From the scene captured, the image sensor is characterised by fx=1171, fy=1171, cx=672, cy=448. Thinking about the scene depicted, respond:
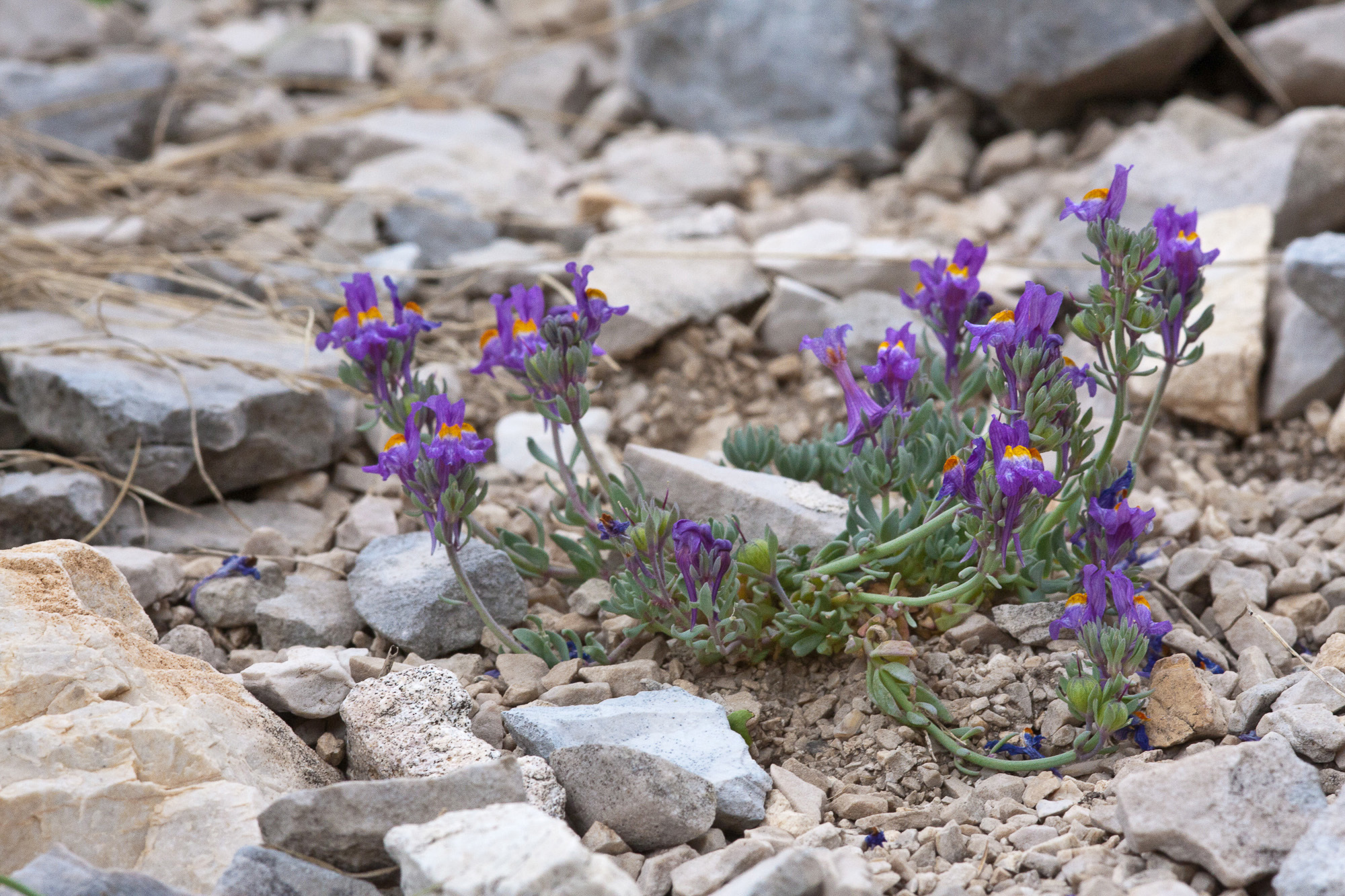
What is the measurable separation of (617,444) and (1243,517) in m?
1.99

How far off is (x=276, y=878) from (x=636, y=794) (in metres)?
0.68

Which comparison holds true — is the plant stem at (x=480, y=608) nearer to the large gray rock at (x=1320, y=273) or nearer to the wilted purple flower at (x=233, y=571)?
the wilted purple flower at (x=233, y=571)

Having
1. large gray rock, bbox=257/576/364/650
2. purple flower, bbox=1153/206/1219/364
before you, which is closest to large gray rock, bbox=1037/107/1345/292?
purple flower, bbox=1153/206/1219/364

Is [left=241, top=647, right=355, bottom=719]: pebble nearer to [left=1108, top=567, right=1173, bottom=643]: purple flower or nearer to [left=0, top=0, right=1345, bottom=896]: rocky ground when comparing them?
[left=0, top=0, right=1345, bottom=896]: rocky ground

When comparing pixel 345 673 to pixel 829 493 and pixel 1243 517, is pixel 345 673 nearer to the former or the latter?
pixel 829 493

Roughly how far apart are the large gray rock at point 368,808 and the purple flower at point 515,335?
1.08 meters

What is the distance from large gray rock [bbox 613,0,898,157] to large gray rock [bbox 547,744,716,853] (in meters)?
4.38

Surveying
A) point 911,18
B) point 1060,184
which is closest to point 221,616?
point 1060,184

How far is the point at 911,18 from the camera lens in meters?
5.68

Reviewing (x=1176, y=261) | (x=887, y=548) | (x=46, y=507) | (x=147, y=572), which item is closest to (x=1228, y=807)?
(x=887, y=548)

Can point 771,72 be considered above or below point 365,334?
above

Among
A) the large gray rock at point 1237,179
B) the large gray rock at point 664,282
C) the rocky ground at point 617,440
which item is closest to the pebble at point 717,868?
the rocky ground at point 617,440

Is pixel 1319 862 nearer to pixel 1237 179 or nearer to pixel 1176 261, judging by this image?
pixel 1176 261

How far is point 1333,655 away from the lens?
2.65m
